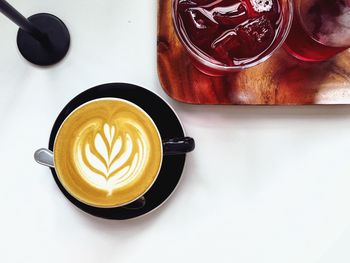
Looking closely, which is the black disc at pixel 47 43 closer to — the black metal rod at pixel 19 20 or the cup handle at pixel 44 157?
the black metal rod at pixel 19 20

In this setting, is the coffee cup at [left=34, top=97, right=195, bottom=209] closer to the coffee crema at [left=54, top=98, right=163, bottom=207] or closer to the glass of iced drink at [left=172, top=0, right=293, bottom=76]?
the coffee crema at [left=54, top=98, right=163, bottom=207]

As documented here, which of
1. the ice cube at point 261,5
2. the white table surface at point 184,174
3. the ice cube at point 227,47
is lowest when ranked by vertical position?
the white table surface at point 184,174

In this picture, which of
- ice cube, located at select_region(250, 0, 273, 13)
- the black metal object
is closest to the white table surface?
the black metal object

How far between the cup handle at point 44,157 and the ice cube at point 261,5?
33 centimetres

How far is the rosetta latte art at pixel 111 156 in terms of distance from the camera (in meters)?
0.64

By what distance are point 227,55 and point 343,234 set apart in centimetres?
31

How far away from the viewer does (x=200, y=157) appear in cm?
72

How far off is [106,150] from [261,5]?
0.91 ft

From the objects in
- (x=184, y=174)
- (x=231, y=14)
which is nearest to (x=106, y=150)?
(x=184, y=174)

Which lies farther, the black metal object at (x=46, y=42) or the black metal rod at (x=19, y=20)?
the black metal object at (x=46, y=42)

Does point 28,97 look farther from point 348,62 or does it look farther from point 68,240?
point 348,62

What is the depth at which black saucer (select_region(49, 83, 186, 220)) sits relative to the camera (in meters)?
0.70

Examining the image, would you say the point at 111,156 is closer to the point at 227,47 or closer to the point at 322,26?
the point at 227,47

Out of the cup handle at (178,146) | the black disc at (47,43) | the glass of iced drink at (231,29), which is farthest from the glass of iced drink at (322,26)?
the black disc at (47,43)
